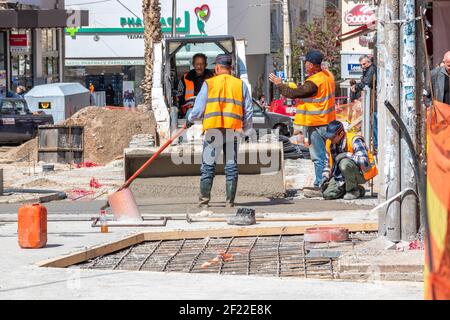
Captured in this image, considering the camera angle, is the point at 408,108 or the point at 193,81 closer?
the point at 408,108

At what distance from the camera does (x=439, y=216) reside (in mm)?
5711

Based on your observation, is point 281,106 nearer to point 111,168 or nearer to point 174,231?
point 111,168

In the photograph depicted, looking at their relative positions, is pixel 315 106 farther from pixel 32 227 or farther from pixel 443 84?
pixel 32 227

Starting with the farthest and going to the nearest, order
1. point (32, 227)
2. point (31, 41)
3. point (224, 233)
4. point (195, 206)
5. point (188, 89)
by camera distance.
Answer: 1. point (31, 41)
2. point (188, 89)
3. point (195, 206)
4. point (224, 233)
5. point (32, 227)

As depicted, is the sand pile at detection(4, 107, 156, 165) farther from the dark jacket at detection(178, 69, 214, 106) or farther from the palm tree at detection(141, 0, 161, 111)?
the palm tree at detection(141, 0, 161, 111)

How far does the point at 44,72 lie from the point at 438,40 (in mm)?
38628

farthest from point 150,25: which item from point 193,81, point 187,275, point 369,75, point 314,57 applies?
point 187,275

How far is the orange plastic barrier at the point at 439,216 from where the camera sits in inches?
224

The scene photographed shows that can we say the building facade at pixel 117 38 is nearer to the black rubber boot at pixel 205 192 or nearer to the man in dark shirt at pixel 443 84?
the black rubber boot at pixel 205 192

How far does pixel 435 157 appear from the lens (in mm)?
5914

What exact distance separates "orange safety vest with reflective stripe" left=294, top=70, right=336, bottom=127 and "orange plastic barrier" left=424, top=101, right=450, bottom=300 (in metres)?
8.60

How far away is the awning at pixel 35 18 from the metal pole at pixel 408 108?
36875mm

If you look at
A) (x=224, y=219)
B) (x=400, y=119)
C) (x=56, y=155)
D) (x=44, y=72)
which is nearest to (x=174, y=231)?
(x=224, y=219)

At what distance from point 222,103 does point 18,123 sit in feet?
58.3
